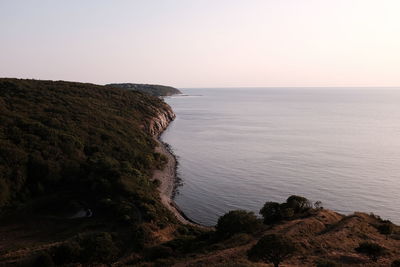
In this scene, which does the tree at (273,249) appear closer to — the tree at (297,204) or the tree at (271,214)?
the tree at (271,214)

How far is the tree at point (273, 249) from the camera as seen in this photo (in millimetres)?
19594

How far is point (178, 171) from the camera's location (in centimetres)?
6725

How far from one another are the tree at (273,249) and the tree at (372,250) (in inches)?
355

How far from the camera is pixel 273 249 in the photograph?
64.6 ft

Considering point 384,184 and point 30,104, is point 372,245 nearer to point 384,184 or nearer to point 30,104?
point 384,184

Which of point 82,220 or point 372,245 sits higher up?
point 372,245

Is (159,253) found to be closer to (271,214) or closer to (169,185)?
(271,214)

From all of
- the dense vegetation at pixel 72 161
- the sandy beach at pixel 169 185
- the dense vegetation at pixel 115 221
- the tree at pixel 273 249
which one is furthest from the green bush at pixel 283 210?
the tree at pixel 273 249

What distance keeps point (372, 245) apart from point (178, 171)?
45776 millimetres

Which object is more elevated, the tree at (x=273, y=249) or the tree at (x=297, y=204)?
the tree at (x=273, y=249)

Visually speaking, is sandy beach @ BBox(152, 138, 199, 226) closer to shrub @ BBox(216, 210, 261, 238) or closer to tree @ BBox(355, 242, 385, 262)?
shrub @ BBox(216, 210, 261, 238)

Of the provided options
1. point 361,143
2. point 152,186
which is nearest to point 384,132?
point 361,143

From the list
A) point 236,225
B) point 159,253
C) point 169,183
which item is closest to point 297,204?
point 236,225

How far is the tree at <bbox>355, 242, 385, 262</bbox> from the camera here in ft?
80.4
